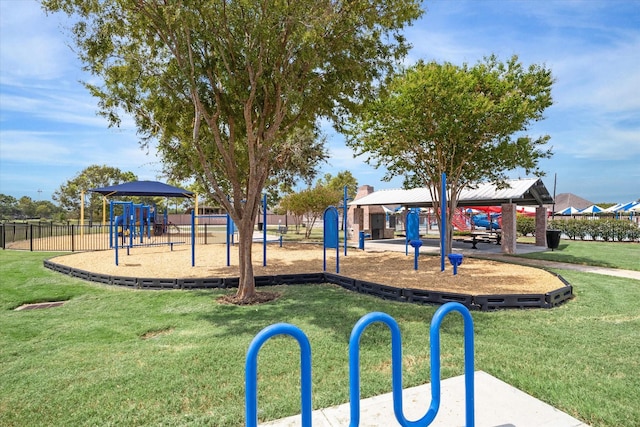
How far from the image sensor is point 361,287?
8.65 metres

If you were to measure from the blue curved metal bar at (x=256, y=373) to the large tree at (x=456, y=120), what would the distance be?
10.1 m

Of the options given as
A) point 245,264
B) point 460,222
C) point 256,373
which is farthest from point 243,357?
point 460,222

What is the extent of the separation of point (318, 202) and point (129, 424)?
24.1 m

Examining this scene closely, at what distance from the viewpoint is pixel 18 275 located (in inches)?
415

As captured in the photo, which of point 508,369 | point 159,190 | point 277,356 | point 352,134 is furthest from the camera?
point 159,190

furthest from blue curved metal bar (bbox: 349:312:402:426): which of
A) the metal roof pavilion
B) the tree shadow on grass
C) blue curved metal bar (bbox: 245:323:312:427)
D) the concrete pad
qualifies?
the metal roof pavilion

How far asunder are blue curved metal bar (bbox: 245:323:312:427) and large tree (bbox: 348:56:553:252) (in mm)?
10092

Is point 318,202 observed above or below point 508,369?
above

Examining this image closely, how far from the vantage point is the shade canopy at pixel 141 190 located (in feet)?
60.8

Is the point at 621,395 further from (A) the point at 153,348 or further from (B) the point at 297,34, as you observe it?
(B) the point at 297,34

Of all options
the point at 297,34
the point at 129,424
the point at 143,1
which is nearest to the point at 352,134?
the point at 297,34

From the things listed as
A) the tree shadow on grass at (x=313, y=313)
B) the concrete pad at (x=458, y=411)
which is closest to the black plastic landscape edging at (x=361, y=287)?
the tree shadow on grass at (x=313, y=313)

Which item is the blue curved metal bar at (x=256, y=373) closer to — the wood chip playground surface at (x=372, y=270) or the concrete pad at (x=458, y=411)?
the concrete pad at (x=458, y=411)

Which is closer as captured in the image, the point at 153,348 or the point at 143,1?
the point at 153,348
